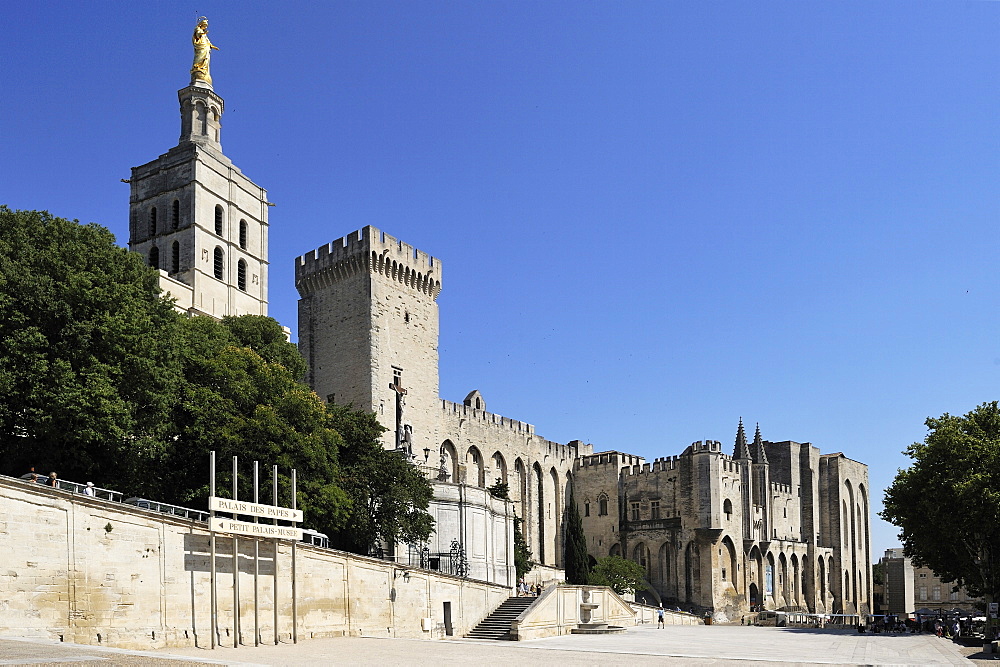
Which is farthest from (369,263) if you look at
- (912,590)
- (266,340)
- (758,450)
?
(912,590)

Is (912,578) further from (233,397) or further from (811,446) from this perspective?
(233,397)

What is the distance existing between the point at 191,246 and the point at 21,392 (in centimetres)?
2942

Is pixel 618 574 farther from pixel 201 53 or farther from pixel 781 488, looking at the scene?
pixel 201 53

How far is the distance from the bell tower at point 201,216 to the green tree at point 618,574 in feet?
78.1

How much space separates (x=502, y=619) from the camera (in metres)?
31.8

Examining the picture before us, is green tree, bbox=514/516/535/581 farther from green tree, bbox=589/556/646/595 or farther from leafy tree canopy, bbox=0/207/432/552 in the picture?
leafy tree canopy, bbox=0/207/432/552

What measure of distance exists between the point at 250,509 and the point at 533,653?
725 centimetres

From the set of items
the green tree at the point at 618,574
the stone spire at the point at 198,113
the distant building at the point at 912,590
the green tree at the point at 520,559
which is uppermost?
the stone spire at the point at 198,113

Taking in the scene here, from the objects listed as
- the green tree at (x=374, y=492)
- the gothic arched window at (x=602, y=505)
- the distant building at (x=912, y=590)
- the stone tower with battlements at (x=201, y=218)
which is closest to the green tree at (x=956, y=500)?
the green tree at (x=374, y=492)

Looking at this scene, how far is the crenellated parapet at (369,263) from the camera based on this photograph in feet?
147

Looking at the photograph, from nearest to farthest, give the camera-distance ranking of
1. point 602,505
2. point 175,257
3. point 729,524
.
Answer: point 175,257, point 729,524, point 602,505

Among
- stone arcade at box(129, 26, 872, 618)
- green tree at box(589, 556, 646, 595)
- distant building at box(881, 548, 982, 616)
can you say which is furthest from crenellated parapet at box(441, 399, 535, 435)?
distant building at box(881, 548, 982, 616)

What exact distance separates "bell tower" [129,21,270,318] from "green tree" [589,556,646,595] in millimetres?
23808

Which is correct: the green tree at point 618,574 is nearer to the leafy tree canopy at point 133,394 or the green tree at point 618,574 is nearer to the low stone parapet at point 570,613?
the low stone parapet at point 570,613
